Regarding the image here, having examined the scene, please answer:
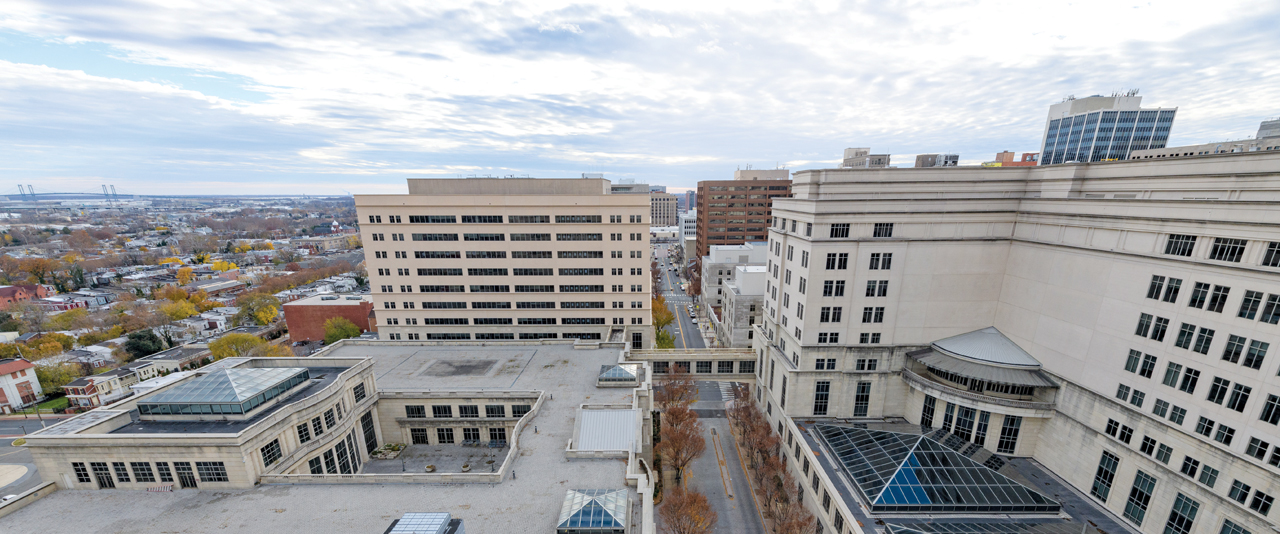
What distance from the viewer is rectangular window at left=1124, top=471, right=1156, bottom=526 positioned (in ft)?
125

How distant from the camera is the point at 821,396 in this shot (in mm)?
56188

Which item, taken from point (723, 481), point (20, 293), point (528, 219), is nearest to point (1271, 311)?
point (723, 481)

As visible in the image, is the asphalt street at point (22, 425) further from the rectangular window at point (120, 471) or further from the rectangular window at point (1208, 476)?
the rectangular window at point (1208, 476)

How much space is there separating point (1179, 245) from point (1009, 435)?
2461 cm

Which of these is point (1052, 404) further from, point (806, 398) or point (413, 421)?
point (413, 421)

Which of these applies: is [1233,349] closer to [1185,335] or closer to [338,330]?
[1185,335]

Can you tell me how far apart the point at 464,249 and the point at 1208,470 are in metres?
87.9

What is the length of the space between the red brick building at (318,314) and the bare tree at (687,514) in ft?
288

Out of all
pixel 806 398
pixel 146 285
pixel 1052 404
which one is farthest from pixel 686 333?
pixel 146 285

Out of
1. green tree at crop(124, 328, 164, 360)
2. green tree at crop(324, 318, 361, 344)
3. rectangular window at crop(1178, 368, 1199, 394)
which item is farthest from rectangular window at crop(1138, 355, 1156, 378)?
green tree at crop(124, 328, 164, 360)

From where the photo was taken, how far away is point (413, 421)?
5378 cm

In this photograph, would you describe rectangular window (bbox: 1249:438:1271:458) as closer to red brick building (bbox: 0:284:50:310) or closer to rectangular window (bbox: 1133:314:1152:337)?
rectangular window (bbox: 1133:314:1152:337)

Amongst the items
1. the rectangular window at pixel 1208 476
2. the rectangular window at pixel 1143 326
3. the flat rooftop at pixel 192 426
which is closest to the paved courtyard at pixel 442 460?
the flat rooftop at pixel 192 426

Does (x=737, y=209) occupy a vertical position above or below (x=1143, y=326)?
above
